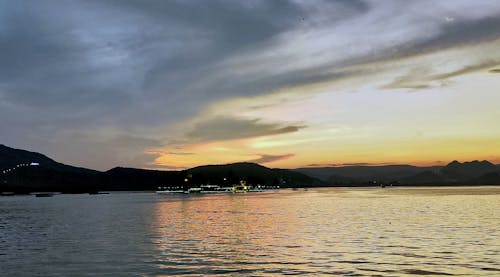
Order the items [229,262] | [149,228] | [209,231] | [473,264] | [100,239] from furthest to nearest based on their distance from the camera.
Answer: [149,228] < [209,231] < [100,239] < [229,262] < [473,264]

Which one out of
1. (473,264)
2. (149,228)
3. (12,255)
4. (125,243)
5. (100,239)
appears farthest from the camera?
(149,228)

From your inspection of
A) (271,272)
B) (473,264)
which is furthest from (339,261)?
(473,264)

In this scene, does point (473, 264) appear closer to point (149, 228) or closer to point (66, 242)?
point (66, 242)

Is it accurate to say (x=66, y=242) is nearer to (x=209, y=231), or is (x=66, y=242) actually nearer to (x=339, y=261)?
(x=209, y=231)

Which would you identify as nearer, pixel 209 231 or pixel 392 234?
pixel 392 234

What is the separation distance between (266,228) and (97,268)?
4434cm

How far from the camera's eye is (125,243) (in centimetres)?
6650

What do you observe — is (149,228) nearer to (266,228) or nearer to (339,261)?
(266,228)

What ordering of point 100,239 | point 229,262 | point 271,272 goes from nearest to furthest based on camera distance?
point 271,272
point 229,262
point 100,239

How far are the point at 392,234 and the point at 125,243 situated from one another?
123ft

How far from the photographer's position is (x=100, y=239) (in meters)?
72.2

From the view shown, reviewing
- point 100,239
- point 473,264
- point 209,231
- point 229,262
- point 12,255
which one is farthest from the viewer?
point 209,231

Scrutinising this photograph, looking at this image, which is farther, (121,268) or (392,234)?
(392,234)

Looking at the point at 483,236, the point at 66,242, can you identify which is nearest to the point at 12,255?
the point at 66,242
